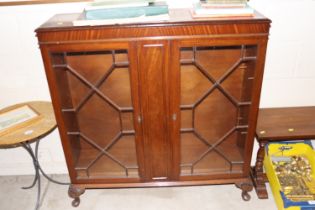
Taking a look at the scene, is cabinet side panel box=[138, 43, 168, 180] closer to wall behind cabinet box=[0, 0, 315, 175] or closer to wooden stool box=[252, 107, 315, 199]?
wall behind cabinet box=[0, 0, 315, 175]

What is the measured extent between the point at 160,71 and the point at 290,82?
3.31 ft

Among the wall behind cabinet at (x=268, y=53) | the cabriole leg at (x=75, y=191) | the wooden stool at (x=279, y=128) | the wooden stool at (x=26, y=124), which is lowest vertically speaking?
the cabriole leg at (x=75, y=191)

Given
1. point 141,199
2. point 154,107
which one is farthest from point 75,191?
point 154,107

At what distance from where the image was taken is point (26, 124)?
5.95ft

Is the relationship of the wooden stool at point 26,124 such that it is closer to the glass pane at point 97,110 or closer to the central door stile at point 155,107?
the glass pane at point 97,110

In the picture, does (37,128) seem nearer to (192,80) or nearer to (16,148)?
(16,148)

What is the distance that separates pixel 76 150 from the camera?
1948mm

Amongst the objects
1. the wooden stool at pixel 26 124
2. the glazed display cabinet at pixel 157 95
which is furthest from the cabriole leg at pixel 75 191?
the wooden stool at pixel 26 124

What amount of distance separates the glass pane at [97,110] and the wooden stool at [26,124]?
17cm

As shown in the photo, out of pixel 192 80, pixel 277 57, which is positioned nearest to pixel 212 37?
pixel 192 80

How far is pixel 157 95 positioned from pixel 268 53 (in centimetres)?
83

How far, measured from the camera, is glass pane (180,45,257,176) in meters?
1.74

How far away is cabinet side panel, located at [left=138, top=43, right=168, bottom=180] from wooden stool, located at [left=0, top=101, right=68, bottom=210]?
603mm

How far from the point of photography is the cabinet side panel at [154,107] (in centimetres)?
150
